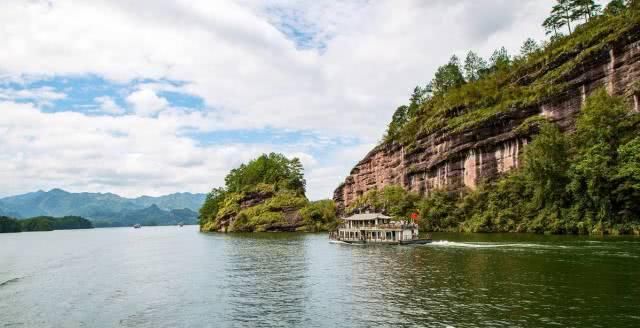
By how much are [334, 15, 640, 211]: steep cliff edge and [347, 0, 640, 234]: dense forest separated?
456 mm

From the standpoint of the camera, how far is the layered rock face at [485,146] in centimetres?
8388

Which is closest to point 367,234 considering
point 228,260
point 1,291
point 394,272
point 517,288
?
point 228,260

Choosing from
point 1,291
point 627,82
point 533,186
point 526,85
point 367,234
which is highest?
point 526,85

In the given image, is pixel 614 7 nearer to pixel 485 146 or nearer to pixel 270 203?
pixel 485 146

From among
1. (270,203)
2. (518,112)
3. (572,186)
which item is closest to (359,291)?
(572,186)

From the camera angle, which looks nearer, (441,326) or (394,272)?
(441,326)

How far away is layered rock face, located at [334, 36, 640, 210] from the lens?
83875mm

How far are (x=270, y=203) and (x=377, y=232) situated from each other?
78.6 meters

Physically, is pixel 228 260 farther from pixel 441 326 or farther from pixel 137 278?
pixel 441 326

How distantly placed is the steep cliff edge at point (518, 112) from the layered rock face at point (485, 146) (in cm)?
17

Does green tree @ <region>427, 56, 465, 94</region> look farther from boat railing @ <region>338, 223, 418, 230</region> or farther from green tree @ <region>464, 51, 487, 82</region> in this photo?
boat railing @ <region>338, 223, 418, 230</region>

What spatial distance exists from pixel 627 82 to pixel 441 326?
77.7m

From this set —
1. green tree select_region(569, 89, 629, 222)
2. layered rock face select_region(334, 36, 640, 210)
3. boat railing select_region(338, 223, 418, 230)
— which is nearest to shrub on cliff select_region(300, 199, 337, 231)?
layered rock face select_region(334, 36, 640, 210)

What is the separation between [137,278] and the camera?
53.8 meters
